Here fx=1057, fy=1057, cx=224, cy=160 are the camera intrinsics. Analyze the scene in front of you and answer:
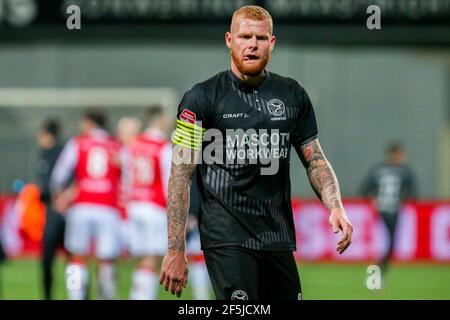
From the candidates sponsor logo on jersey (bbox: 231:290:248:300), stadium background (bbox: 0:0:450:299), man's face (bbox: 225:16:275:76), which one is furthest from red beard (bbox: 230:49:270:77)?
stadium background (bbox: 0:0:450:299)

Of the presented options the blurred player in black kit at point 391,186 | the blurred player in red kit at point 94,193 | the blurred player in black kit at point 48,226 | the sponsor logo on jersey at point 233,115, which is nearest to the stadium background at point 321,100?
the blurred player in black kit at point 391,186

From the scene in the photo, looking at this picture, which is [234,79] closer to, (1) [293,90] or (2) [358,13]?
(1) [293,90]

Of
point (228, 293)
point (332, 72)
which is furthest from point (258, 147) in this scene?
point (332, 72)

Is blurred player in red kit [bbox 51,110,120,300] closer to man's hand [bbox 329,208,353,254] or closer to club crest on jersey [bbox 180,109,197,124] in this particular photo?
club crest on jersey [bbox 180,109,197,124]

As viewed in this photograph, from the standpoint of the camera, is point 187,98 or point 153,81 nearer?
point 187,98

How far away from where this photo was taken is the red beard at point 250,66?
17.8 ft

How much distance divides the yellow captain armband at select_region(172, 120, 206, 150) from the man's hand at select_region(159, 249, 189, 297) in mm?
564

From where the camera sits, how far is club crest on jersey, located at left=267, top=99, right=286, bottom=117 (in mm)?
5496

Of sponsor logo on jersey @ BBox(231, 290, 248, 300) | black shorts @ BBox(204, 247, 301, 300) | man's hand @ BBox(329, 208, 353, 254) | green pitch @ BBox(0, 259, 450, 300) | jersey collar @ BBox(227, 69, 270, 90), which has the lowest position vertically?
green pitch @ BBox(0, 259, 450, 300)

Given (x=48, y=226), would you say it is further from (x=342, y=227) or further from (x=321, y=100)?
(x=321, y=100)

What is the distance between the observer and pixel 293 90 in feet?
18.4

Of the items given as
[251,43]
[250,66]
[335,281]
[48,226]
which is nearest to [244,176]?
[250,66]

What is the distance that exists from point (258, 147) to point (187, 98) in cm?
45

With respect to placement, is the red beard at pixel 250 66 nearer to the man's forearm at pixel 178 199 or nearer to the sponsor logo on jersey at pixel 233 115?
the sponsor logo on jersey at pixel 233 115
